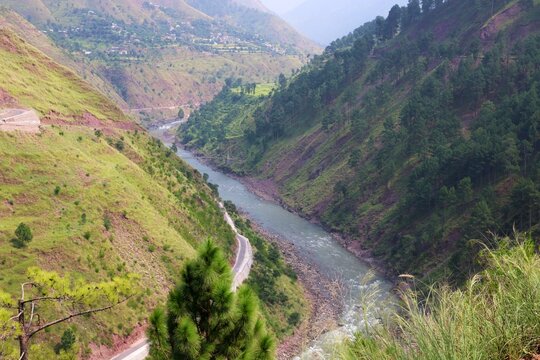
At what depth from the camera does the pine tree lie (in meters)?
14.5

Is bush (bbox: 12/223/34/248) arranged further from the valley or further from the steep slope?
the steep slope

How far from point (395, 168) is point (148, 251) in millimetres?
48896

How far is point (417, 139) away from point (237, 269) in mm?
41492

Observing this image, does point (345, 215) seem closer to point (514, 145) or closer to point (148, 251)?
point (514, 145)

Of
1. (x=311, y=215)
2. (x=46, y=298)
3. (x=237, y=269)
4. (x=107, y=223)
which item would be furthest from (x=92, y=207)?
(x=311, y=215)

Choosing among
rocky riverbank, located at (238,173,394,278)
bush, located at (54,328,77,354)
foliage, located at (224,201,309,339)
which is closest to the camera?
bush, located at (54,328,77,354)

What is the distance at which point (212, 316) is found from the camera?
582 inches

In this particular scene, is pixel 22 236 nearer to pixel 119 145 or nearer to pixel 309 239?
pixel 119 145

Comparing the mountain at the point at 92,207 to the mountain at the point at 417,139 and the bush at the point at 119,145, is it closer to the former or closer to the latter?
the bush at the point at 119,145

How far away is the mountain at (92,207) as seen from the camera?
35.8 m

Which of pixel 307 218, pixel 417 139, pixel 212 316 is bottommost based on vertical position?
pixel 307 218

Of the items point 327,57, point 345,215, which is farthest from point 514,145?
point 327,57

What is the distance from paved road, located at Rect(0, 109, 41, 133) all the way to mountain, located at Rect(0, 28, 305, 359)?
18 cm

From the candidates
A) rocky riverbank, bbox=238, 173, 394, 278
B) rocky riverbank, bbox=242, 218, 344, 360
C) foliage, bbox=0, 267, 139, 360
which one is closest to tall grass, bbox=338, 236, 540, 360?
foliage, bbox=0, 267, 139, 360
